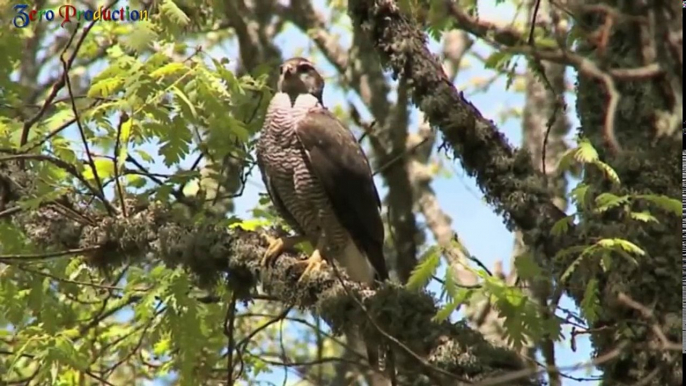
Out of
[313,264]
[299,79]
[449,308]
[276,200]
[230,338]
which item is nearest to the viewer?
[449,308]

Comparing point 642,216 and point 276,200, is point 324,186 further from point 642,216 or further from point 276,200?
point 642,216

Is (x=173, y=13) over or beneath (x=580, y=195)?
over

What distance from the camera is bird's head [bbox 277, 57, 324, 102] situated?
220 inches

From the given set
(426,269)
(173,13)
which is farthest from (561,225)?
(173,13)

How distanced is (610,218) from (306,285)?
3.82 feet

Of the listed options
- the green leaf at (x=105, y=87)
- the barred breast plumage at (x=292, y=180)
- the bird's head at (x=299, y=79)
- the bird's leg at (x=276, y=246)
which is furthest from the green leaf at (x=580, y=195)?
the bird's head at (x=299, y=79)

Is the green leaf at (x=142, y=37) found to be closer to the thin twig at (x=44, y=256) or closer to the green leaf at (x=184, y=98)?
the green leaf at (x=184, y=98)

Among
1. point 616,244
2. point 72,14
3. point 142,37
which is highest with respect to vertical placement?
point 72,14

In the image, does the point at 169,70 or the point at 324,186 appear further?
the point at 324,186

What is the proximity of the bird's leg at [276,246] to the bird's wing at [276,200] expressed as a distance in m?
0.30

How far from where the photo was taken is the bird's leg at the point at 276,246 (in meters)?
4.13

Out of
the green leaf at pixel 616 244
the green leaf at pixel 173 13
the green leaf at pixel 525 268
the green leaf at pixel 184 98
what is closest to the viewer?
the green leaf at pixel 616 244

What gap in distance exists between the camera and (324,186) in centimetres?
516

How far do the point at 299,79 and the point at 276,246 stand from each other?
155 cm
